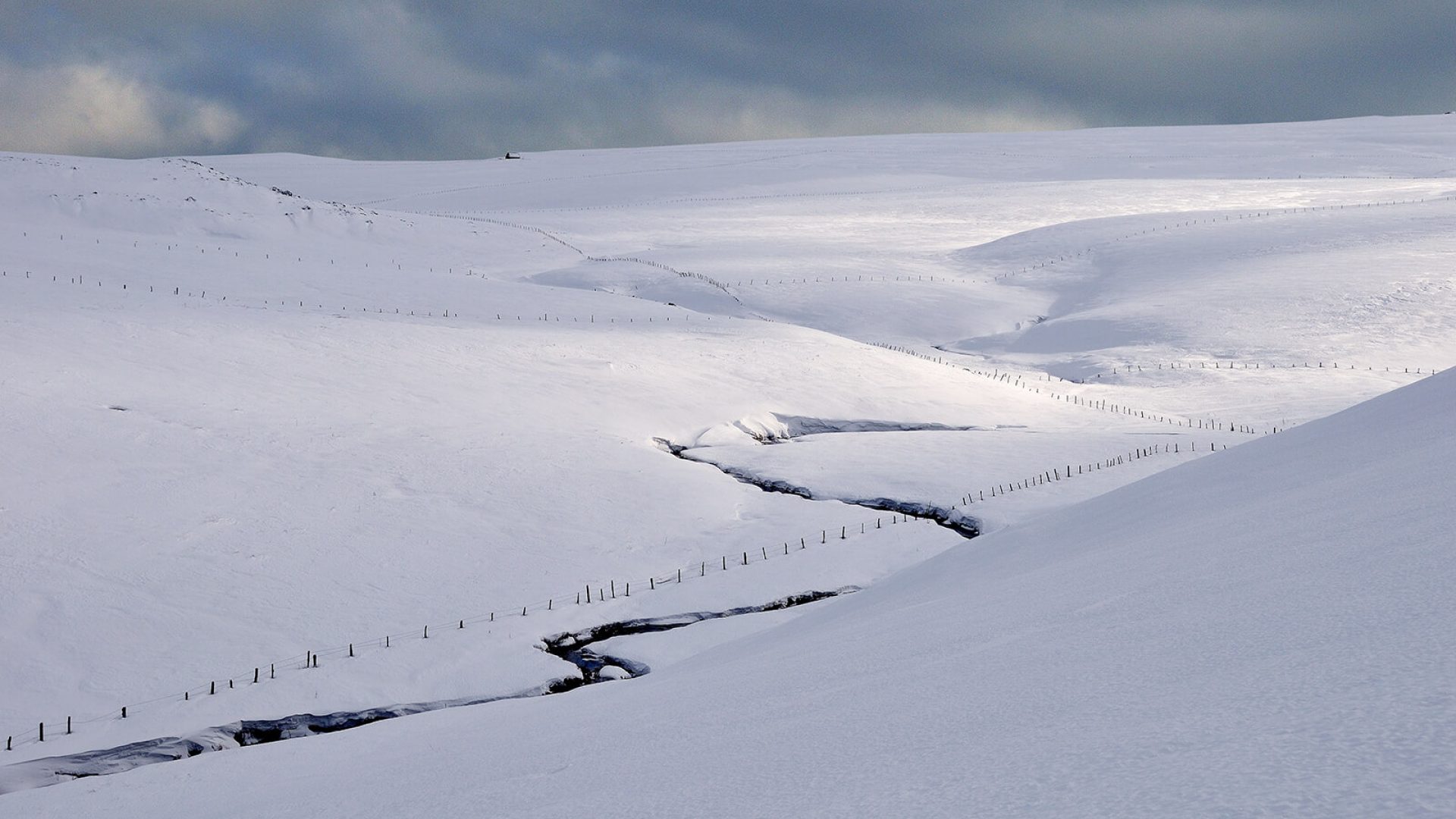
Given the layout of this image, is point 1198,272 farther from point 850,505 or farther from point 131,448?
point 131,448

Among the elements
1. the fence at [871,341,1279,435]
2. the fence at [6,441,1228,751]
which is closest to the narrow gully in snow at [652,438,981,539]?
the fence at [6,441,1228,751]

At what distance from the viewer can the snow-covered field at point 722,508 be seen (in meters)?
5.12

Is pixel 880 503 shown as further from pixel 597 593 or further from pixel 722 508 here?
pixel 597 593

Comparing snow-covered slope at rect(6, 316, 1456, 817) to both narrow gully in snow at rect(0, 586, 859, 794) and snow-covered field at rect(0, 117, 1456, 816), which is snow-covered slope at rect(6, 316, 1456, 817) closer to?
snow-covered field at rect(0, 117, 1456, 816)

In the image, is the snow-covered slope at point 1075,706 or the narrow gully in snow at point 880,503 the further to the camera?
the narrow gully in snow at point 880,503

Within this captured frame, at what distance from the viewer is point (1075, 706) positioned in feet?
16.7

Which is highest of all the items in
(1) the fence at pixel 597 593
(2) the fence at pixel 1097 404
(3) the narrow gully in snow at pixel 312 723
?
(2) the fence at pixel 1097 404

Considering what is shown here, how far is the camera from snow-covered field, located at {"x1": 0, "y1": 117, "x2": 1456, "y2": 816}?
5125 millimetres

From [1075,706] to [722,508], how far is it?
17.4 meters

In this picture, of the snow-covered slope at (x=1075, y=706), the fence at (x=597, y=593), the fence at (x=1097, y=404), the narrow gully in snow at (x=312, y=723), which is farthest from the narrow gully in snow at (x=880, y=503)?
the fence at (x=1097, y=404)

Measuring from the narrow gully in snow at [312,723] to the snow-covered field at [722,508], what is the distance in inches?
4.6

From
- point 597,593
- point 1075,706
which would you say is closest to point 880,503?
point 597,593

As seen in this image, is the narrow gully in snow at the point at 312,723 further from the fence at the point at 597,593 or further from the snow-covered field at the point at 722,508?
the fence at the point at 597,593

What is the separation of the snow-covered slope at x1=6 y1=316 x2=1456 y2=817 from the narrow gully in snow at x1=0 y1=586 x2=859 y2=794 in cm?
128
